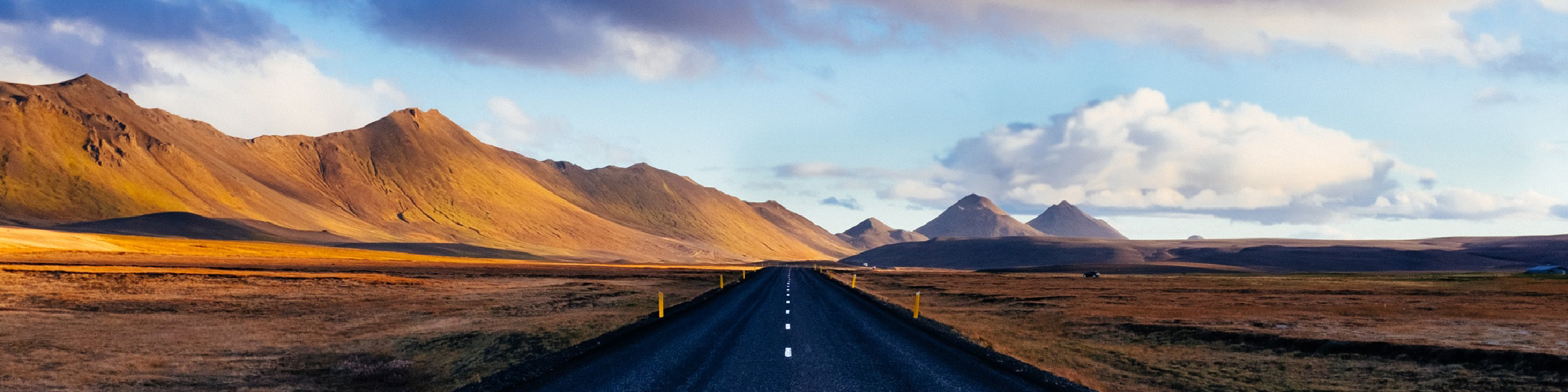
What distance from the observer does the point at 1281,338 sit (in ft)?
97.9

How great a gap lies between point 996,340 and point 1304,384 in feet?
37.6

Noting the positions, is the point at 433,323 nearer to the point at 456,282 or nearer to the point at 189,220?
the point at 456,282

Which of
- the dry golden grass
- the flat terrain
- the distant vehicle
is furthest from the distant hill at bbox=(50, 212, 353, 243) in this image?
the distant vehicle

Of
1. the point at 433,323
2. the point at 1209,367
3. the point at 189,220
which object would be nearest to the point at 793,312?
the point at 433,323

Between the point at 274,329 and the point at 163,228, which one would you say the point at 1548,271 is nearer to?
the point at 274,329

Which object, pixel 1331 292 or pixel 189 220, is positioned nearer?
pixel 1331 292

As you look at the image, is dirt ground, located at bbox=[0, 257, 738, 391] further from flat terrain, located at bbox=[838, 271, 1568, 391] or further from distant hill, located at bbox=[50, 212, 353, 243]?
distant hill, located at bbox=[50, 212, 353, 243]

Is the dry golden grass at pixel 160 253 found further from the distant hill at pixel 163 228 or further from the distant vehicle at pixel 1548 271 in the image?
the distant vehicle at pixel 1548 271

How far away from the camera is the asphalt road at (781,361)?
19.5 metres

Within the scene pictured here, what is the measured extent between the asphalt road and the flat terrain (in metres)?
3.04

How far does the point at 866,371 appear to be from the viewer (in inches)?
845

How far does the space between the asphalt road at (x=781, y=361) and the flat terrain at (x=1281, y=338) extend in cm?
304

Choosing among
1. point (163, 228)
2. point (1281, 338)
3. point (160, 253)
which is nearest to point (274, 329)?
point (1281, 338)

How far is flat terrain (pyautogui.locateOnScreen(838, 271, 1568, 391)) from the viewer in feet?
72.4
